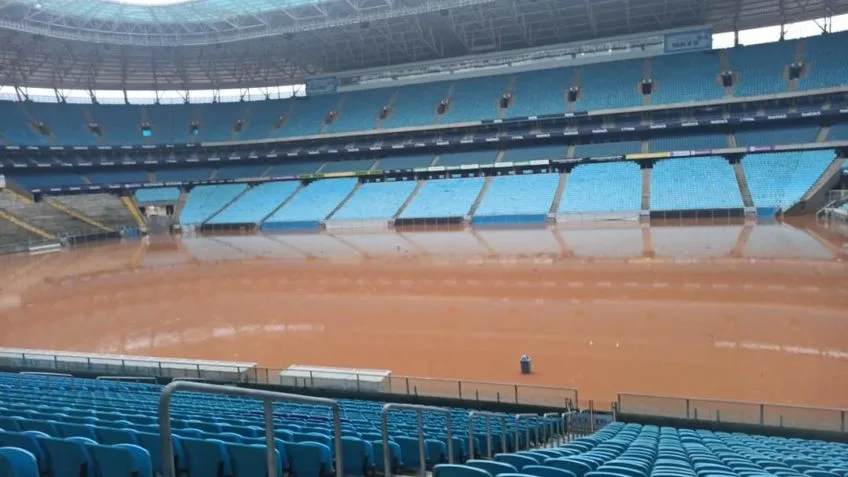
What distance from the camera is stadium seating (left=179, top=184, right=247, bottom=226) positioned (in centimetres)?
5569

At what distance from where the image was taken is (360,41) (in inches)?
2104

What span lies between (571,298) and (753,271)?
7.30 meters

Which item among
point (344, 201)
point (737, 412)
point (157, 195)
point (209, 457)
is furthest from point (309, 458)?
point (157, 195)

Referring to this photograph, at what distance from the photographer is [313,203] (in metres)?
53.5

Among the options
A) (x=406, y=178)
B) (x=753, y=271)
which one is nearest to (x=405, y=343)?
(x=753, y=271)

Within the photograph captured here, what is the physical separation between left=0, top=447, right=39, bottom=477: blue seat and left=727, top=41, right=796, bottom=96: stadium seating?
5245cm

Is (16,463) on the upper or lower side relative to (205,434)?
upper

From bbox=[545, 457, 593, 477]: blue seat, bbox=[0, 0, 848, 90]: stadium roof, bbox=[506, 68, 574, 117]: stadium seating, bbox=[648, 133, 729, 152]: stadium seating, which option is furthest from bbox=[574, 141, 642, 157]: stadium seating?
bbox=[545, 457, 593, 477]: blue seat

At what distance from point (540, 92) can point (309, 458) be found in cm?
5257

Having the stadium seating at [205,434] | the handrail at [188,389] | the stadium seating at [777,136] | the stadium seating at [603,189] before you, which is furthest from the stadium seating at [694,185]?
the handrail at [188,389]

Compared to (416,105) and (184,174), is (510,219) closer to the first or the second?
(416,105)

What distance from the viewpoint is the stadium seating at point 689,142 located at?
47.5 meters

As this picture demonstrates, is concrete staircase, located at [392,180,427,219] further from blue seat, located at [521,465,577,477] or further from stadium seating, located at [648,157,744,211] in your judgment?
blue seat, located at [521,465,577,477]

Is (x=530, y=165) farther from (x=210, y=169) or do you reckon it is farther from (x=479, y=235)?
(x=210, y=169)
